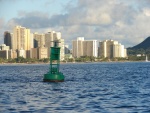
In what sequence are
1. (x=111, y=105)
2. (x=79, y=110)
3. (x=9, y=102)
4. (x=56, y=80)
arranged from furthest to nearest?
(x=56, y=80) < (x=9, y=102) < (x=111, y=105) < (x=79, y=110)

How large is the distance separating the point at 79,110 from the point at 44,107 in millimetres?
4097

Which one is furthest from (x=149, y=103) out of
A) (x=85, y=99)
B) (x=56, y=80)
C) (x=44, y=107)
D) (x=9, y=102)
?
(x=56, y=80)

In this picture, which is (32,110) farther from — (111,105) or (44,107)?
(111,105)

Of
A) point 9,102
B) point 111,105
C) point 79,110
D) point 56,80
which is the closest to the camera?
point 79,110

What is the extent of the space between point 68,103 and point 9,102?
669cm

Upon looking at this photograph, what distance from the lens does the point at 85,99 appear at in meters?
51.3

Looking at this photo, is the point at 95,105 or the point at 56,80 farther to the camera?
the point at 56,80

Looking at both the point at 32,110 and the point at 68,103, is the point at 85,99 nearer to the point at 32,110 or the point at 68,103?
the point at 68,103

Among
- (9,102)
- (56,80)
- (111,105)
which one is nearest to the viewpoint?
(111,105)

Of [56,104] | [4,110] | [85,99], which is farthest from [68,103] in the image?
[4,110]

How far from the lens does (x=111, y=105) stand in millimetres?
45125

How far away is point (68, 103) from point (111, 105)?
4.81 metres

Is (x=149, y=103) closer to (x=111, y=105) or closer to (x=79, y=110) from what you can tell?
(x=111, y=105)

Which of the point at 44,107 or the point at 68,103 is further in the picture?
the point at 68,103
